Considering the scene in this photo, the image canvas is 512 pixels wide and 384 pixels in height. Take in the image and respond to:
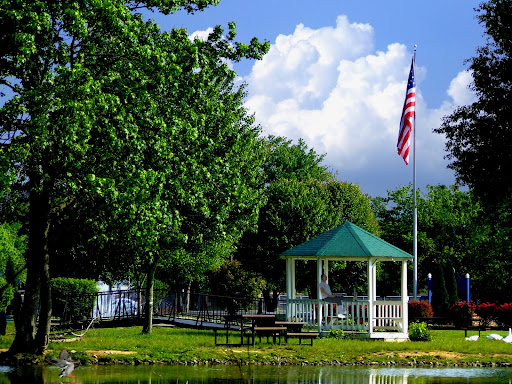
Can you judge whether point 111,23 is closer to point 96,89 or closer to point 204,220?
point 96,89

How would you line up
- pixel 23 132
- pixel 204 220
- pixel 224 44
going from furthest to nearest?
1. pixel 204 220
2. pixel 224 44
3. pixel 23 132

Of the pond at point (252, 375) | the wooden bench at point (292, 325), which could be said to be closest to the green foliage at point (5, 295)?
the wooden bench at point (292, 325)

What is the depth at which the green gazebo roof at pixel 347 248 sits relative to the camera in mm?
29047

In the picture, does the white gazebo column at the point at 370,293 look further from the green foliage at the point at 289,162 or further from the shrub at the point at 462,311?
the green foliage at the point at 289,162

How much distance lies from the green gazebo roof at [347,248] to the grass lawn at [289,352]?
12.2 feet

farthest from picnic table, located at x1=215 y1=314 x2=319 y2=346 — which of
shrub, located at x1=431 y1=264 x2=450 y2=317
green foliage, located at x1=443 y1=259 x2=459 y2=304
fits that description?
green foliage, located at x1=443 y1=259 x2=459 y2=304

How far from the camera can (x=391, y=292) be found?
7688cm

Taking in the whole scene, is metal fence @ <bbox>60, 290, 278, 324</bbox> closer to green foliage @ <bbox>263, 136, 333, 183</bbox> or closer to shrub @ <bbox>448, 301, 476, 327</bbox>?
shrub @ <bbox>448, 301, 476, 327</bbox>

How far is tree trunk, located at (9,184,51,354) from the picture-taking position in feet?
69.8

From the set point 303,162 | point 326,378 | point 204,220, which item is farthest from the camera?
point 303,162

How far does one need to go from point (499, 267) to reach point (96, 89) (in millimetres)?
52352

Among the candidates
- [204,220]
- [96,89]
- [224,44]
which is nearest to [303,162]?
[204,220]

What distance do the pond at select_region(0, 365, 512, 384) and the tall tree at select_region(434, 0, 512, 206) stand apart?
1150 centimetres

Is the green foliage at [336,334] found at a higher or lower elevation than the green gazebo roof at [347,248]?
lower
